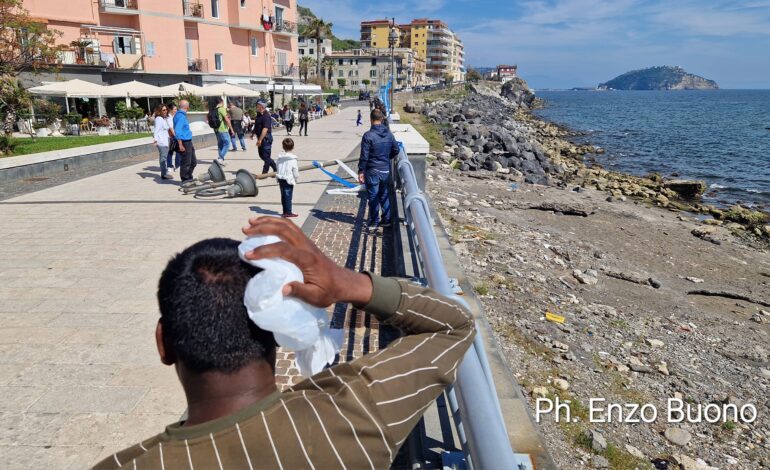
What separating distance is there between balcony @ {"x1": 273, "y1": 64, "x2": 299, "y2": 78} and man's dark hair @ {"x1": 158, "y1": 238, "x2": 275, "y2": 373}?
4921 centimetres

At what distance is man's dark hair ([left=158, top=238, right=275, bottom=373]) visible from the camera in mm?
1300

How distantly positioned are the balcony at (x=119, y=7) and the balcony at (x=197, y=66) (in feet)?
17.5

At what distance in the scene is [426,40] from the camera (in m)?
150

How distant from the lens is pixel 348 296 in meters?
1.43

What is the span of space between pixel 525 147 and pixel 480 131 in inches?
179

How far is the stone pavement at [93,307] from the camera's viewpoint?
12.1ft

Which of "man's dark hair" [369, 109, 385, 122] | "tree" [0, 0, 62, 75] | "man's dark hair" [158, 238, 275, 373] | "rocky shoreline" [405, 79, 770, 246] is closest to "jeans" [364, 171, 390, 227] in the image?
"man's dark hair" [369, 109, 385, 122]

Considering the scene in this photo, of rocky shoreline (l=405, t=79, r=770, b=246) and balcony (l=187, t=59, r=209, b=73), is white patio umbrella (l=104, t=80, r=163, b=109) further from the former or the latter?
rocky shoreline (l=405, t=79, r=770, b=246)

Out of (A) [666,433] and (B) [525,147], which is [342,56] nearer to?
(B) [525,147]

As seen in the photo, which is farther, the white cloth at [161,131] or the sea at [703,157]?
the sea at [703,157]

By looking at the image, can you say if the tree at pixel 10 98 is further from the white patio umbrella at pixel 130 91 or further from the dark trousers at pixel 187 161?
the dark trousers at pixel 187 161

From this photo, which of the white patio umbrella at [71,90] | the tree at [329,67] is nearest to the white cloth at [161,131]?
the white patio umbrella at [71,90]

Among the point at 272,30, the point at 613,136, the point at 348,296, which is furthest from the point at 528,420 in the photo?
the point at 613,136

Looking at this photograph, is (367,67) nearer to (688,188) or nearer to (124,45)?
(124,45)
